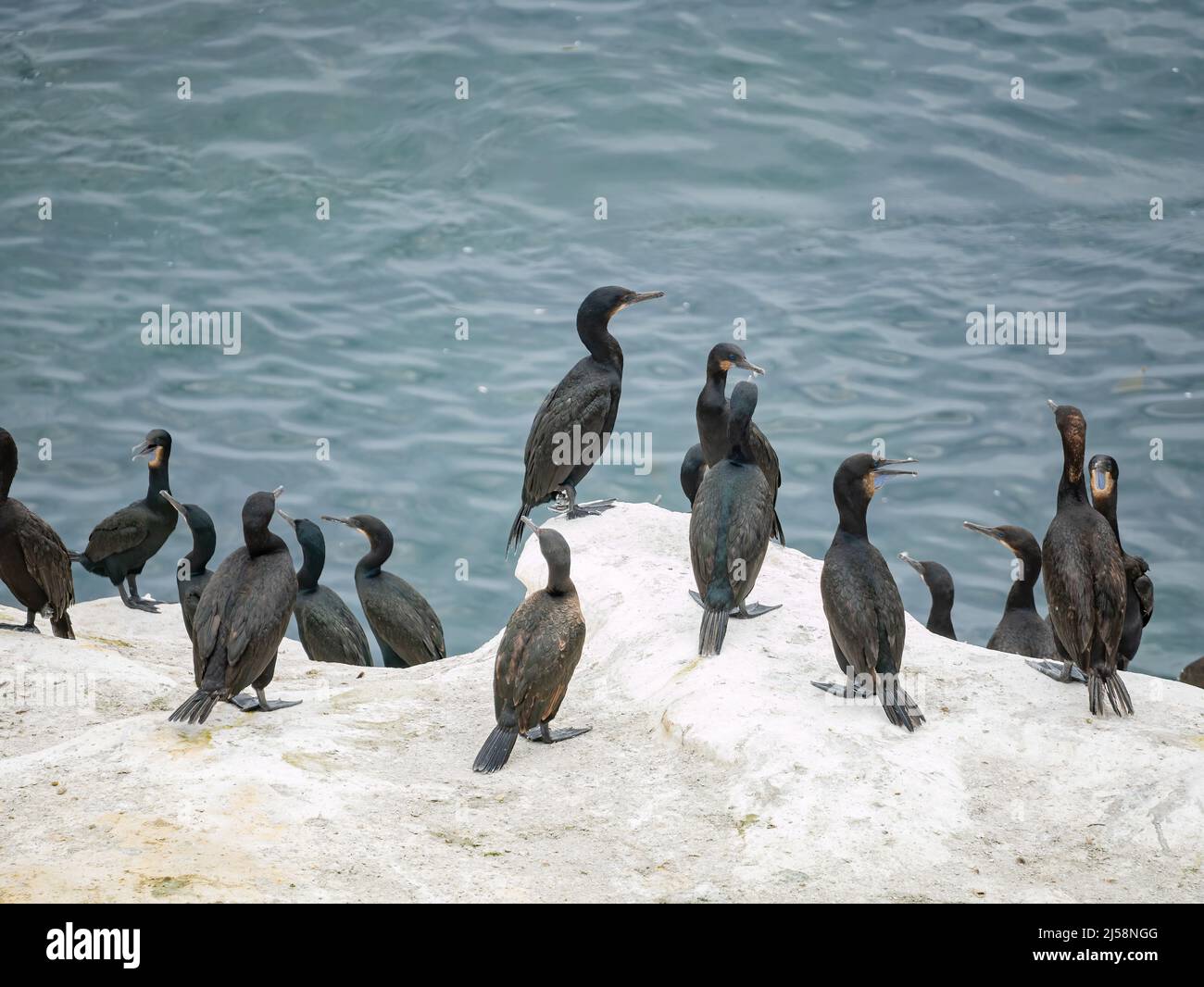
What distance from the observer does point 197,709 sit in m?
5.89

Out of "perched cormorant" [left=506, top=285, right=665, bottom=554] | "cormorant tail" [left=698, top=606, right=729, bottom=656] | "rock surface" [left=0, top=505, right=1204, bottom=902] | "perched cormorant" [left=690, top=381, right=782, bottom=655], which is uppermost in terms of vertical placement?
"perched cormorant" [left=506, top=285, right=665, bottom=554]

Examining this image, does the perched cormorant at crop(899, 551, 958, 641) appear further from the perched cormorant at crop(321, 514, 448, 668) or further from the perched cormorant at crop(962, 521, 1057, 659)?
the perched cormorant at crop(321, 514, 448, 668)

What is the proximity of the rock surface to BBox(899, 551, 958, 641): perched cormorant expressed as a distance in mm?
2460

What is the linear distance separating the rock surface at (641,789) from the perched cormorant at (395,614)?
2.22 m

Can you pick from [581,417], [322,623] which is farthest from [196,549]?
[581,417]

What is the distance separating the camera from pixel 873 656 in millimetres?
5996

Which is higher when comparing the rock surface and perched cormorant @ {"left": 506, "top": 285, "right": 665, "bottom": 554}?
perched cormorant @ {"left": 506, "top": 285, "right": 665, "bottom": 554}

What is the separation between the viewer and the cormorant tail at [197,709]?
587 centimetres

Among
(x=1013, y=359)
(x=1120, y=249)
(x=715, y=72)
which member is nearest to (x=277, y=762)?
(x=1013, y=359)

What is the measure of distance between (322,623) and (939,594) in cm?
414

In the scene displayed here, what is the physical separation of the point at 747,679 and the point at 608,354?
3128 millimetres

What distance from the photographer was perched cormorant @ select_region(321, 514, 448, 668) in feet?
30.6

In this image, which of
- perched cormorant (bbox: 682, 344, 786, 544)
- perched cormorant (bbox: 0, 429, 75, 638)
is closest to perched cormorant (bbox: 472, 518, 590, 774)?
perched cormorant (bbox: 682, 344, 786, 544)

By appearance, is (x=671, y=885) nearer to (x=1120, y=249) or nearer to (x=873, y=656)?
(x=873, y=656)
